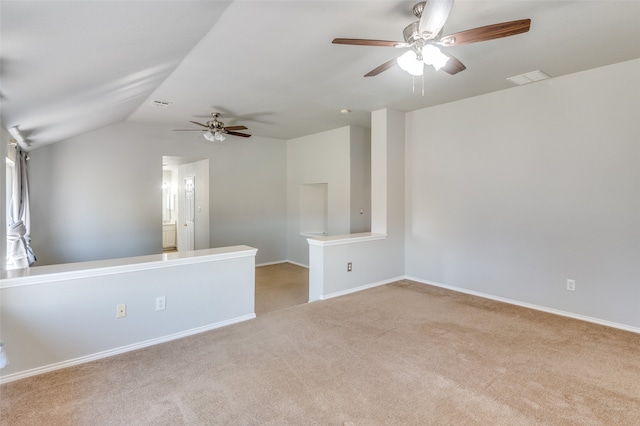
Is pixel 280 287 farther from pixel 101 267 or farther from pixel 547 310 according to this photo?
pixel 547 310

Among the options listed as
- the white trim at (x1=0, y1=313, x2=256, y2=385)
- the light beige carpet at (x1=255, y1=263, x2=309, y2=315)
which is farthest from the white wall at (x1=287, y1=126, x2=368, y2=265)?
the white trim at (x1=0, y1=313, x2=256, y2=385)

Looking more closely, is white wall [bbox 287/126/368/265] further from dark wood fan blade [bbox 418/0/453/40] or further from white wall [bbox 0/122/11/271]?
white wall [bbox 0/122/11/271]

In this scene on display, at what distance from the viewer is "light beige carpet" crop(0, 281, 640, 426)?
6.44 ft

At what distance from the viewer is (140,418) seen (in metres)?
1.92

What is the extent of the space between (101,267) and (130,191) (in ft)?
10.7

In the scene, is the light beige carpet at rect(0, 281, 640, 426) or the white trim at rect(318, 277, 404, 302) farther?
the white trim at rect(318, 277, 404, 302)

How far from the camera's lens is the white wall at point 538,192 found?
3.25m

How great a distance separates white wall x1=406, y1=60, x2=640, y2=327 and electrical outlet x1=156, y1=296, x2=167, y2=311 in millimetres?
3644

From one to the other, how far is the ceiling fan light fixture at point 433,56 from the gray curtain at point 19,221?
4610 millimetres

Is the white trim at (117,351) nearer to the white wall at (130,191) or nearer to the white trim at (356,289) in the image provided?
the white trim at (356,289)

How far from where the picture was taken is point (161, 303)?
2947 millimetres

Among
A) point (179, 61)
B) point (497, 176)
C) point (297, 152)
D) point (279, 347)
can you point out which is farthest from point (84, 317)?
point (297, 152)

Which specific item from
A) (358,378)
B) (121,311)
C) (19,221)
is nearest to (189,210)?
(19,221)

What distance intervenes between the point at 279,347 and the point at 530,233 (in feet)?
10.6
